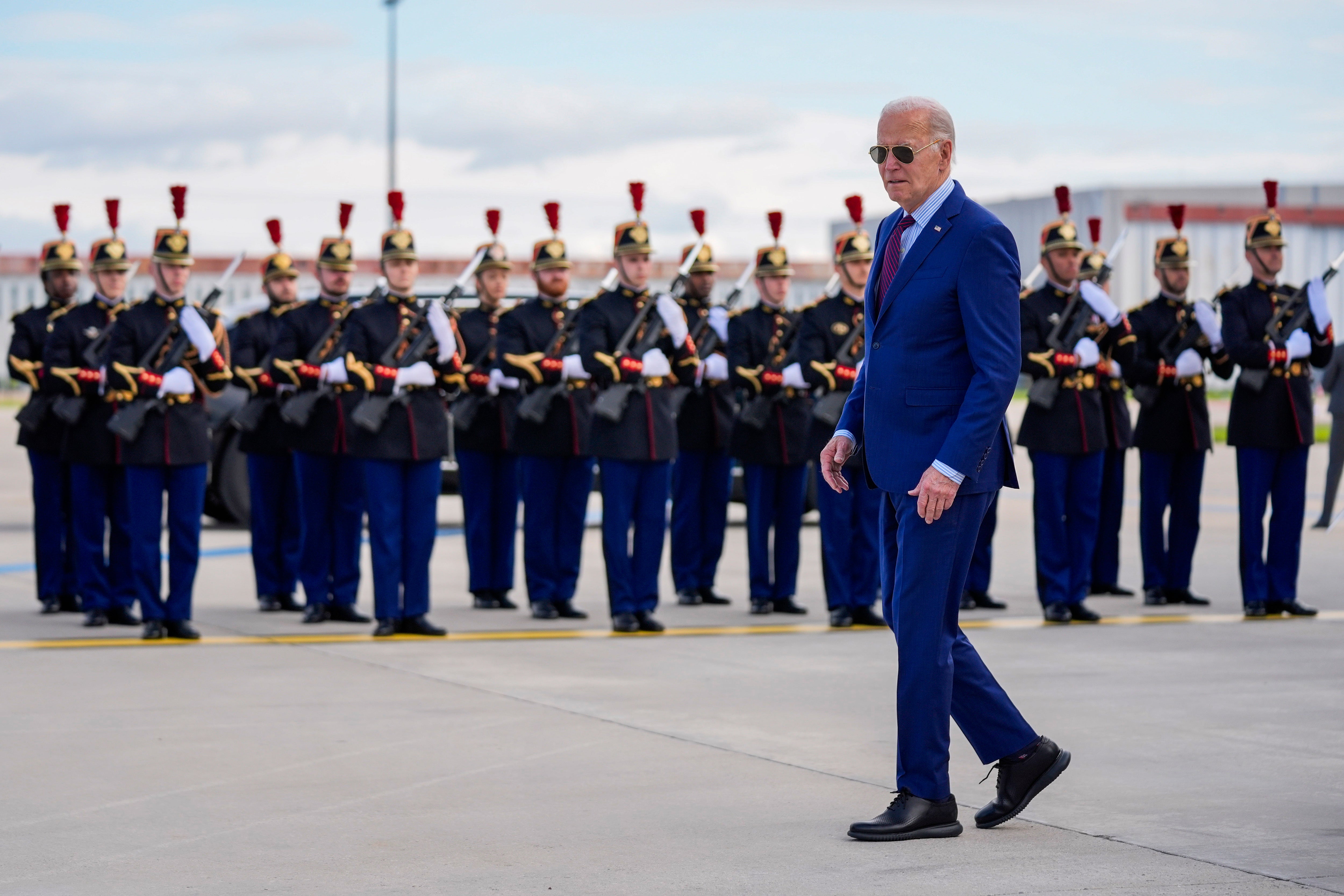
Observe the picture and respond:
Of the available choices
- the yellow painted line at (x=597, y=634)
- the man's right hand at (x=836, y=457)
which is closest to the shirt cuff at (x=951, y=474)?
the man's right hand at (x=836, y=457)

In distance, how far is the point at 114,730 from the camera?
259 inches

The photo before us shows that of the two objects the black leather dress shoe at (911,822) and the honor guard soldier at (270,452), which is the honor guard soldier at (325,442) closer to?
the honor guard soldier at (270,452)

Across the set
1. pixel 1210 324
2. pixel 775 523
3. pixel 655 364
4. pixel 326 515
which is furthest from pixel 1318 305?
pixel 326 515

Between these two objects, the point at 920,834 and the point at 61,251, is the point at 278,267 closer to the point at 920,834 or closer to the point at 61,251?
the point at 61,251

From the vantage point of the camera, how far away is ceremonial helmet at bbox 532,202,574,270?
33.4 feet

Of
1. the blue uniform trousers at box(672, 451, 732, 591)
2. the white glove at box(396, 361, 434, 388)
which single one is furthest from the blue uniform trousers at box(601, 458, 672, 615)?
the blue uniform trousers at box(672, 451, 732, 591)

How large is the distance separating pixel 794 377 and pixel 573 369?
117 cm

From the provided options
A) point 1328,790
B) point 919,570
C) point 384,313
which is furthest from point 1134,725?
point 384,313

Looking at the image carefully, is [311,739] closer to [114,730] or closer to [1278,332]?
[114,730]

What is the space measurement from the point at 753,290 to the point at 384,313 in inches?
748

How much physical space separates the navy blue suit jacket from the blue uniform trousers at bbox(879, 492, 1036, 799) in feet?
0.35

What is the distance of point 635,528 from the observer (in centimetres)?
952

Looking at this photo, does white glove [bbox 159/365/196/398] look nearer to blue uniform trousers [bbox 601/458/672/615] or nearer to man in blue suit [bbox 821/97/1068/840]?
blue uniform trousers [bbox 601/458/672/615]

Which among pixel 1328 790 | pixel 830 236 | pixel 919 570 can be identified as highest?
pixel 830 236
